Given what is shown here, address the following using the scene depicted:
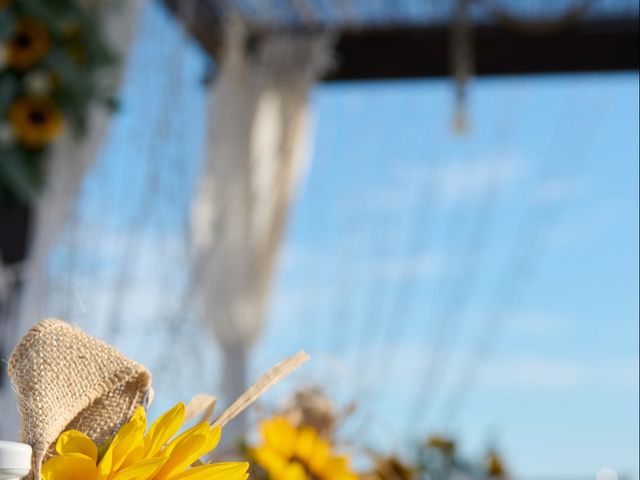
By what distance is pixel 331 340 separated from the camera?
3.33 meters

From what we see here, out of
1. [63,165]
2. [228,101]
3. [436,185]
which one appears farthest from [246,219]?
[63,165]

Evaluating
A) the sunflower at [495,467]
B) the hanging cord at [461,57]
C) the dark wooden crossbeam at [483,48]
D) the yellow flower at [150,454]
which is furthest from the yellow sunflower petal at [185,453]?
the dark wooden crossbeam at [483,48]

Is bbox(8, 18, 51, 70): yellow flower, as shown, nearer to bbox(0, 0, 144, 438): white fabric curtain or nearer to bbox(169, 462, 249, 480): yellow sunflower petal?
bbox(0, 0, 144, 438): white fabric curtain

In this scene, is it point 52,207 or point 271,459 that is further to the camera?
point 52,207

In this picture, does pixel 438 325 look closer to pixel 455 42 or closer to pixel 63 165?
pixel 455 42

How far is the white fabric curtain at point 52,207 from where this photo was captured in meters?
2.51

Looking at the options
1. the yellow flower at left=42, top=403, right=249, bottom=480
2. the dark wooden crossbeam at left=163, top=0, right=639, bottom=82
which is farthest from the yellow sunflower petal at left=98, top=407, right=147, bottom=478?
the dark wooden crossbeam at left=163, top=0, right=639, bottom=82

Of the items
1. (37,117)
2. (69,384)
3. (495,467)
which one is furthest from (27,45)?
(69,384)

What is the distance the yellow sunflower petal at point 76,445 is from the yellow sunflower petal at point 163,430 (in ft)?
0.04

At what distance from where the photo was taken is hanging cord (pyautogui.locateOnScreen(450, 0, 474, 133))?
253 cm

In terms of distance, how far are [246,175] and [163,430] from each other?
327 centimetres

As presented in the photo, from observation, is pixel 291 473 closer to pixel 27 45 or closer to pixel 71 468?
pixel 71 468

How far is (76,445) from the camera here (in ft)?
0.66

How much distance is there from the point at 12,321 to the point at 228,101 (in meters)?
1.32
